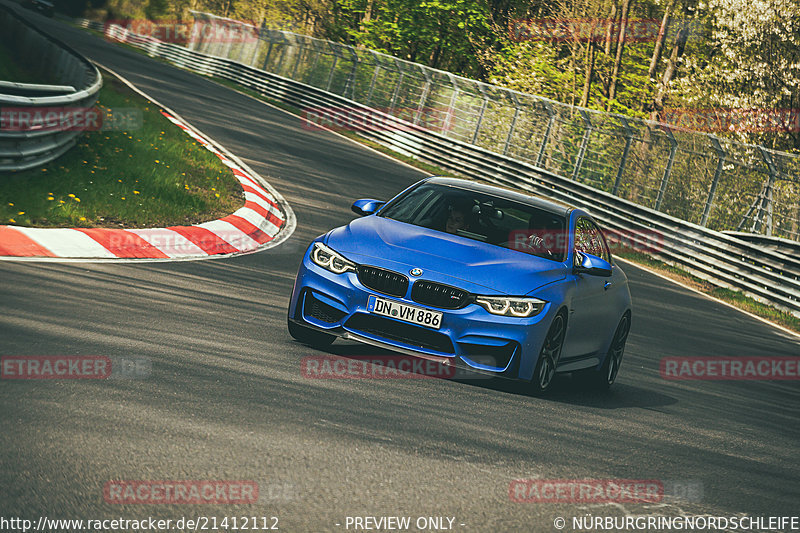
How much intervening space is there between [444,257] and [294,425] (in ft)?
7.72

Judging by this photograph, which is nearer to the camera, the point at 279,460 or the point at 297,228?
the point at 279,460

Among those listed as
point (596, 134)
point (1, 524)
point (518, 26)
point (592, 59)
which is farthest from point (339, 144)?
point (1, 524)

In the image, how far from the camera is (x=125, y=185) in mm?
13875

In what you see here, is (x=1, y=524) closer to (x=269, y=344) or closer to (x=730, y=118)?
(x=269, y=344)

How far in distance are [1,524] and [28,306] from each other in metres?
3.98

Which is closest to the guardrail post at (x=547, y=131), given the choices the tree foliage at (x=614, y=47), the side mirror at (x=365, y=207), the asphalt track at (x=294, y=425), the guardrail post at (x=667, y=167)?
the guardrail post at (x=667, y=167)

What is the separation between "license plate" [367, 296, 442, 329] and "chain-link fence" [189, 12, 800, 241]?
46.6 ft

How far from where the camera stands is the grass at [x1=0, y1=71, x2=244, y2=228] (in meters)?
11.7

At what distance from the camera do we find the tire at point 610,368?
360 inches

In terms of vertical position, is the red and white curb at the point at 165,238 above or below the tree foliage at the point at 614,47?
below

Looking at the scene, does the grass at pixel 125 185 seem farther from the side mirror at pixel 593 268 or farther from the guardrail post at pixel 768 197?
the guardrail post at pixel 768 197

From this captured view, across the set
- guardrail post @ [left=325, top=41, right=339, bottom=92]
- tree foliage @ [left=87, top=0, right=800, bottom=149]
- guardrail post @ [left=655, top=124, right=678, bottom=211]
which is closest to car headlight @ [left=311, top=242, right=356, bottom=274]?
guardrail post @ [left=655, top=124, right=678, bottom=211]

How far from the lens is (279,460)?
199 inches

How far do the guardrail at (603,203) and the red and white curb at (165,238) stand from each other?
8.69m
